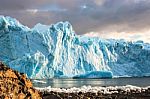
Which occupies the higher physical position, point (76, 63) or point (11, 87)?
point (76, 63)

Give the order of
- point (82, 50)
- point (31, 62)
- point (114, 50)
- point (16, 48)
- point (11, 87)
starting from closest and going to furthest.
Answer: point (11, 87)
point (31, 62)
point (16, 48)
point (82, 50)
point (114, 50)

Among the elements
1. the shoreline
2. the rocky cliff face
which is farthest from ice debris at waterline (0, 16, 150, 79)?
the rocky cliff face

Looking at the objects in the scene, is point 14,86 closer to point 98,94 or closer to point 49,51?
point 98,94

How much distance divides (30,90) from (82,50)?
79.6 m

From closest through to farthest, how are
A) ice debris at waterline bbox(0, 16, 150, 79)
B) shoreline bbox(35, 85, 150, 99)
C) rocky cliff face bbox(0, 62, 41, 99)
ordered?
rocky cliff face bbox(0, 62, 41, 99) → shoreline bbox(35, 85, 150, 99) → ice debris at waterline bbox(0, 16, 150, 79)

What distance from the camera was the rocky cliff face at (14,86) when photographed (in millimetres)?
5703

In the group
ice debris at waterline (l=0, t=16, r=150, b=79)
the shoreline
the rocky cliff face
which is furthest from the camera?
ice debris at waterline (l=0, t=16, r=150, b=79)

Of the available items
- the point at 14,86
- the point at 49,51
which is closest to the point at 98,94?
the point at 14,86

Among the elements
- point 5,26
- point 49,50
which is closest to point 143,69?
point 49,50

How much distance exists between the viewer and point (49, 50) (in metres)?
77.9

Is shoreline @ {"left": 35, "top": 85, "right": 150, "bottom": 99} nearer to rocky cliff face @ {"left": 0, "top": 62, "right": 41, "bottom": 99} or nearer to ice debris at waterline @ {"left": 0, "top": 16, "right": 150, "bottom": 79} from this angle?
rocky cliff face @ {"left": 0, "top": 62, "right": 41, "bottom": 99}

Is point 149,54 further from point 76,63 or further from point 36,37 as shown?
point 36,37

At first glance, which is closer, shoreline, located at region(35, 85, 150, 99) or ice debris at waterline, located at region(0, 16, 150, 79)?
shoreline, located at region(35, 85, 150, 99)

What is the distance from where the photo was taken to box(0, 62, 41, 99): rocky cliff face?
5.70 m
